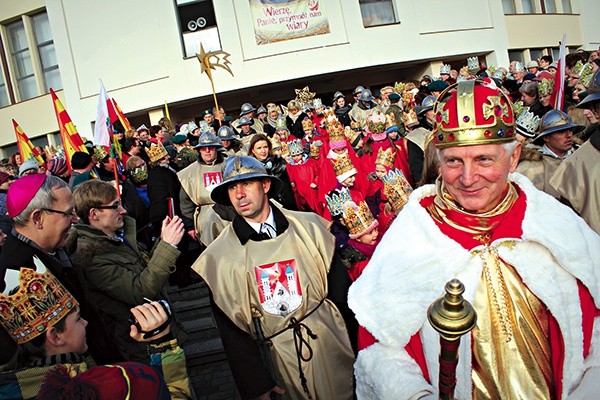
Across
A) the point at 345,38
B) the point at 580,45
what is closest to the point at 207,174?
the point at 345,38

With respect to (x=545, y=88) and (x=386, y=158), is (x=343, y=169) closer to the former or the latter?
(x=386, y=158)

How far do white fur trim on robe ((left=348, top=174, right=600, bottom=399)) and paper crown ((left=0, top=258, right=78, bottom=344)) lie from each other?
56.7 inches

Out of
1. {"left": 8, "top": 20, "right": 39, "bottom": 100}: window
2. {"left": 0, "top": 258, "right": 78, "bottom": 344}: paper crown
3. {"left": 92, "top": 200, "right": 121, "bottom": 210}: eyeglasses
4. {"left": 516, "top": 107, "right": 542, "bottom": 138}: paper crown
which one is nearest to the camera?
{"left": 0, "top": 258, "right": 78, "bottom": 344}: paper crown

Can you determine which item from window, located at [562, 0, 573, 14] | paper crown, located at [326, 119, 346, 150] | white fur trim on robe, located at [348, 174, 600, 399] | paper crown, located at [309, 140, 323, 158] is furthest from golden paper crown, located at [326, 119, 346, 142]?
window, located at [562, 0, 573, 14]

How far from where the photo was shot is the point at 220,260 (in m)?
3.23

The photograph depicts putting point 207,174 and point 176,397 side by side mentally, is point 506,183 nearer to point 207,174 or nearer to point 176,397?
point 176,397

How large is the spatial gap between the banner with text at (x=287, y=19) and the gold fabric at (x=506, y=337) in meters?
21.2

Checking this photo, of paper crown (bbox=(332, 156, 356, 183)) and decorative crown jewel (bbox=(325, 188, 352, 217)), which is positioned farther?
paper crown (bbox=(332, 156, 356, 183))

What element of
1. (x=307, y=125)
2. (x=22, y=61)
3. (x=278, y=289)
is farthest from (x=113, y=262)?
(x=22, y=61)

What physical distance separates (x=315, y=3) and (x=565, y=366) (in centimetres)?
2223

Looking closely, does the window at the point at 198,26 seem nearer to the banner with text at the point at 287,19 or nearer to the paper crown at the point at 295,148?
the banner with text at the point at 287,19

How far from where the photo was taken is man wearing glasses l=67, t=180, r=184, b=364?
11.4 feet

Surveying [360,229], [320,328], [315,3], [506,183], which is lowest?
[320,328]

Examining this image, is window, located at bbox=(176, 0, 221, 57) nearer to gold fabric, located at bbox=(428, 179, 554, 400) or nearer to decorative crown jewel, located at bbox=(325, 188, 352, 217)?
decorative crown jewel, located at bbox=(325, 188, 352, 217)
